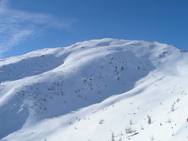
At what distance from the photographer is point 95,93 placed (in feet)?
162

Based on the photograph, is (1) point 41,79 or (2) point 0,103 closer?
(2) point 0,103

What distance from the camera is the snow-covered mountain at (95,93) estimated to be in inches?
1105

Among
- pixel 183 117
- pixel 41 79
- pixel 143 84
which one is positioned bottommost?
pixel 183 117

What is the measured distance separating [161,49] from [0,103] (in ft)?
113

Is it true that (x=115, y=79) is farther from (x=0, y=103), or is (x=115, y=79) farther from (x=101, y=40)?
(x=101, y=40)

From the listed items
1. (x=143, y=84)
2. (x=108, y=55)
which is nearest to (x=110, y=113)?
(x=143, y=84)

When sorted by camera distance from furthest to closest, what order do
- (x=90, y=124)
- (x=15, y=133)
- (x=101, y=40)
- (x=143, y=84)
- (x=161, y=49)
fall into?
1. (x=101, y=40)
2. (x=161, y=49)
3. (x=143, y=84)
4. (x=15, y=133)
5. (x=90, y=124)

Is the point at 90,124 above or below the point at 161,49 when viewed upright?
below

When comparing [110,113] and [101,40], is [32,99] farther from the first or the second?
[101,40]

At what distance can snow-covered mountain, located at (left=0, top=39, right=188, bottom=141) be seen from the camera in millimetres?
28055

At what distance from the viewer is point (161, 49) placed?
69.6 m

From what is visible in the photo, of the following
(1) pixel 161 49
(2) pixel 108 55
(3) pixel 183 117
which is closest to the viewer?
(3) pixel 183 117

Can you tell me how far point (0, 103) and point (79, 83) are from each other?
1213 cm

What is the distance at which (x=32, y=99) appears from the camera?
48.0m
